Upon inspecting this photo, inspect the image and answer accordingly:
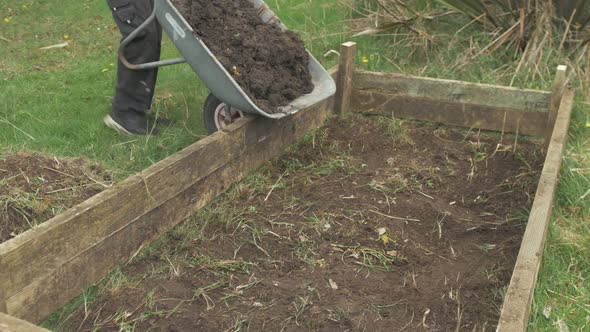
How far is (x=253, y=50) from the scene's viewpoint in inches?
168

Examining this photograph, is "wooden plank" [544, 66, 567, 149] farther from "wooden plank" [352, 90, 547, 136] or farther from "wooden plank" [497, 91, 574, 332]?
"wooden plank" [497, 91, 574, 332]

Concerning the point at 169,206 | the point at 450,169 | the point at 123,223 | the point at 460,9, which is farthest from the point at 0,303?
the point at 460,9

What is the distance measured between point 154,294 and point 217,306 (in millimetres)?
277

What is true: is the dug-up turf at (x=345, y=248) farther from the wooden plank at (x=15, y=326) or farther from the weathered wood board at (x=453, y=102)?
the wooden plank at (x=15, y=326)

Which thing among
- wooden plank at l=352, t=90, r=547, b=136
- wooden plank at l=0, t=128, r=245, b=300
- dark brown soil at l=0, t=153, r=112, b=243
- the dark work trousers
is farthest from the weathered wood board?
dark brown soil at l=0, t=153, r=112, b=243

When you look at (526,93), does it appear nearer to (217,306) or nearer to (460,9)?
(460,9)

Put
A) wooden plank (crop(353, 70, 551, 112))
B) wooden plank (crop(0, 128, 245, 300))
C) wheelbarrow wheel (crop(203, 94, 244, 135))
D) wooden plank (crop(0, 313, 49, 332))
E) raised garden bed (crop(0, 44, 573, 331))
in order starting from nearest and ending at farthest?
wooden plank (crop(0, 313, 49, 332)), wooden plank (crop(0, 128, 245, 300)), raised garden bed (crop(0, 44, 573, 331)), wheelbarrow wheel (crop(203, 94, 244, 135)), wooden plank (crop(353, 70, 551, 112))

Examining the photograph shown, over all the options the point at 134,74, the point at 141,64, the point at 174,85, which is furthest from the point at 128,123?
the point at 174,85

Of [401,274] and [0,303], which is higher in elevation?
[0,303]

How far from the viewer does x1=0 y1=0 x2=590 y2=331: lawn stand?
11.3 ft

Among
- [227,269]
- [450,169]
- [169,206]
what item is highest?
[169,206]

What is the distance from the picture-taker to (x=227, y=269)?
323cm

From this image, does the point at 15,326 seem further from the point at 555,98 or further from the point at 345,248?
the point at 555,98

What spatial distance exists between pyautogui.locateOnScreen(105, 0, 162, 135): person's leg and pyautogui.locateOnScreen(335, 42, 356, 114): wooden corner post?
1.26m
